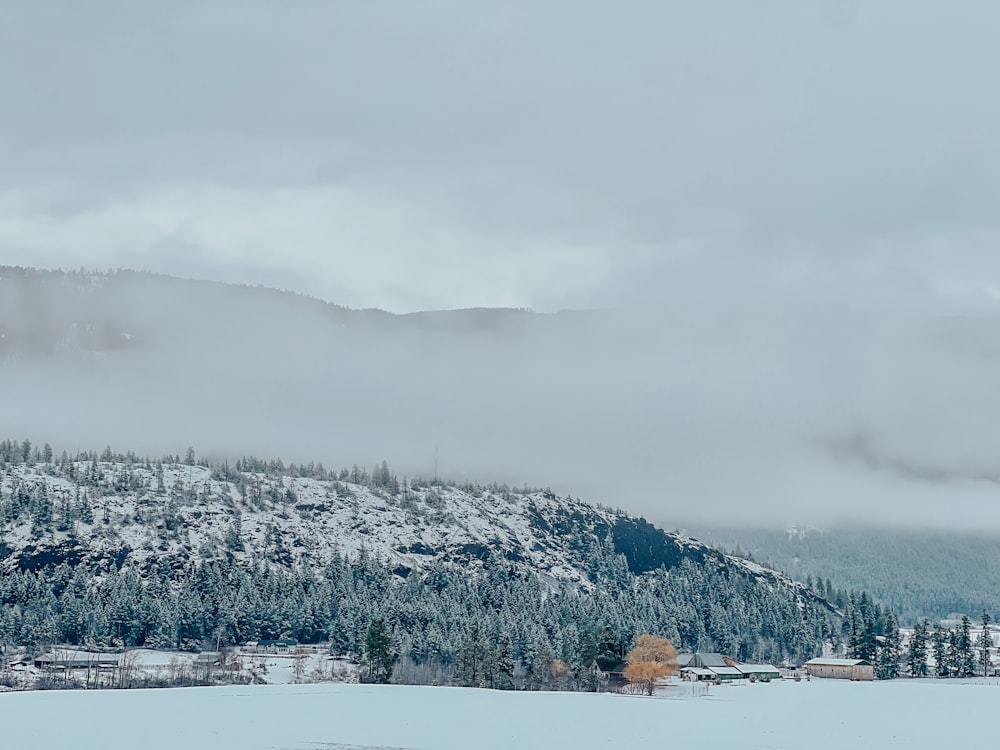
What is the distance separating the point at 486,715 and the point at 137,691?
4029 cm

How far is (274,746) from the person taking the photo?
336ft

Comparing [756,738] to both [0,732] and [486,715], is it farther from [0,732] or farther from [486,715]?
[0,732]

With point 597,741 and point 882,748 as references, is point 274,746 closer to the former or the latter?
point 597,741

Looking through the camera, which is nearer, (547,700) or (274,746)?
(274,746)

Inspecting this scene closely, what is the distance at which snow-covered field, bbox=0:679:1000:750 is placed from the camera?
348ft

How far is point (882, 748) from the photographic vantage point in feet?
358

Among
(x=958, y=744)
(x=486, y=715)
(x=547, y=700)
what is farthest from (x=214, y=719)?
(x=958, y=744)

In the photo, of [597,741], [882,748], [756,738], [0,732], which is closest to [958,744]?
[882,748]

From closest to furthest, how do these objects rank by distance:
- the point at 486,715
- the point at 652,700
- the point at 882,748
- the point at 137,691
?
the point at 882,748 < the point at 486,715 < the point at 137,691 < the point at 652,700

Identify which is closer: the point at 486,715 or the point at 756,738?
the point at 756,738

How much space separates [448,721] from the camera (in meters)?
121

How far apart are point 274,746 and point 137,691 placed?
45163 millimetres

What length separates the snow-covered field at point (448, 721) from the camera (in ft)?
348

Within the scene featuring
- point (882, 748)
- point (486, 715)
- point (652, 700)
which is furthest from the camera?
point (652, 700)
